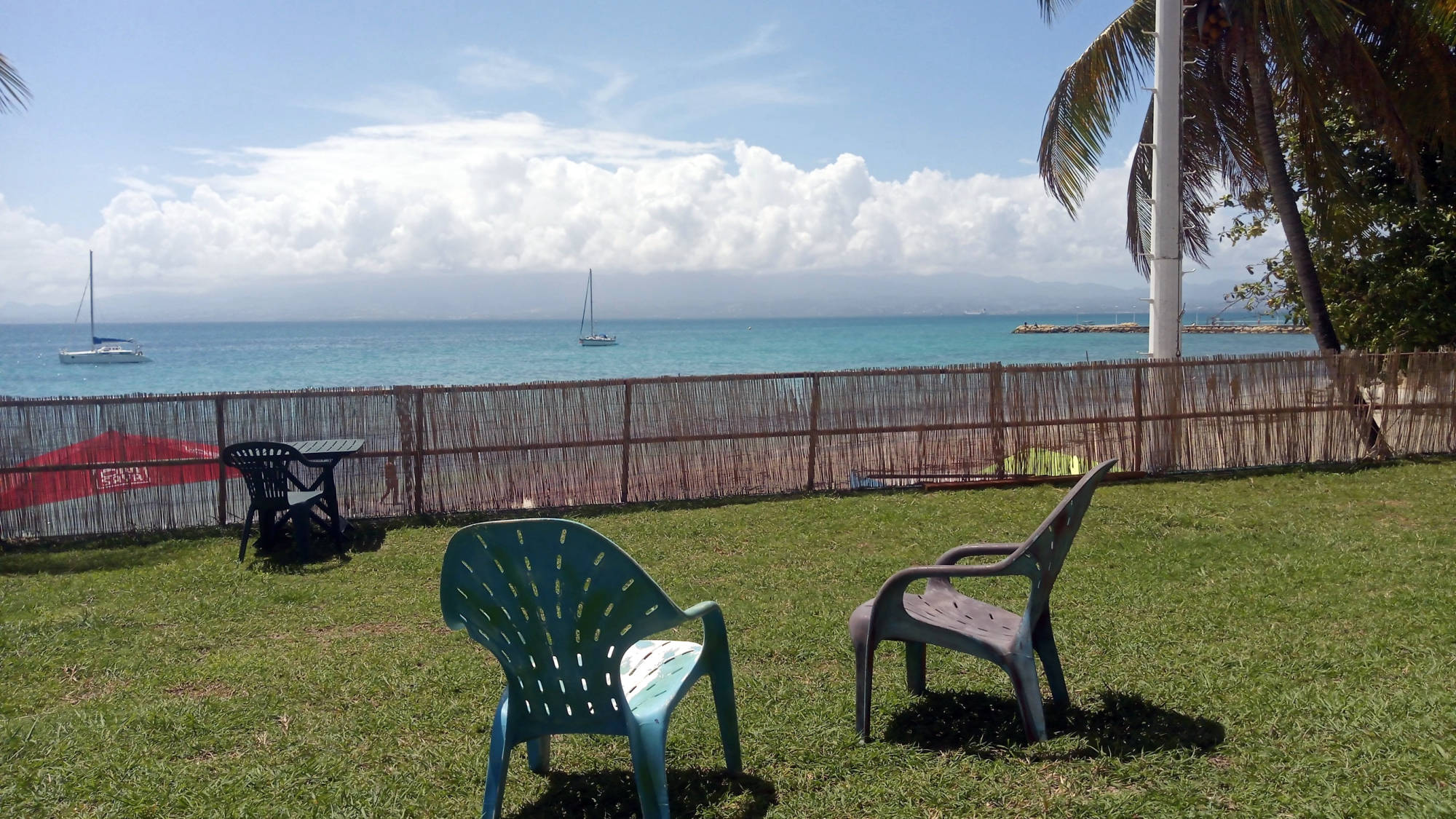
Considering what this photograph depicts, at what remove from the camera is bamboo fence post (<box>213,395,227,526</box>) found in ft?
26.9

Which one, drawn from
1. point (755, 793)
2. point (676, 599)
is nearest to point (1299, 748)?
point (755, 793)

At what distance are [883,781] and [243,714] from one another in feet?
8.46

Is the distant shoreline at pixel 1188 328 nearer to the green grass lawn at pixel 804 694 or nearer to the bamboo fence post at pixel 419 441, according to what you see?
the bamboo fence post at pixel 419 441

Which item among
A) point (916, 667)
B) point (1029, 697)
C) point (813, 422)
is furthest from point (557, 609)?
point (813, 422)

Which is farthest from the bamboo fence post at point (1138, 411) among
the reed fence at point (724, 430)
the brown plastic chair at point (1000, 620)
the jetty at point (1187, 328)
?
the jetty at point (1187, 328)

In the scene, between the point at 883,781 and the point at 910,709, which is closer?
the point at 883,781

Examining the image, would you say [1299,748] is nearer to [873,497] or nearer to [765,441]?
[873,497]

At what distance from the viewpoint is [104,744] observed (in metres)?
3.59

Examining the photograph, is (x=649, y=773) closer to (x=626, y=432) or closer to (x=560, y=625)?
(x=560, y=625)

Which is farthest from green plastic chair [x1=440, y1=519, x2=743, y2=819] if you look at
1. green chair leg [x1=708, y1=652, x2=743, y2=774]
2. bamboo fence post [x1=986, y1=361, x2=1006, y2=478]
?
bamboo fence post [x1=986, y1=361, x2=1006, y2=478]

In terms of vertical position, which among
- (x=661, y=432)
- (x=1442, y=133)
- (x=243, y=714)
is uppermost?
(x=1442, y=133)

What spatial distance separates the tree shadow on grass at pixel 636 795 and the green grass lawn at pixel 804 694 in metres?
0.01

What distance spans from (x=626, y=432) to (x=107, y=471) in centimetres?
435

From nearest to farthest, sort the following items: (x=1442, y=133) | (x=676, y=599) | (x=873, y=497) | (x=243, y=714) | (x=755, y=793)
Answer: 1. (x=755, y=793)
2. (x=243, y=714)
3. (x=676, y=599)
4. (x=873, y=497)
5. (x=1442, y=133)
